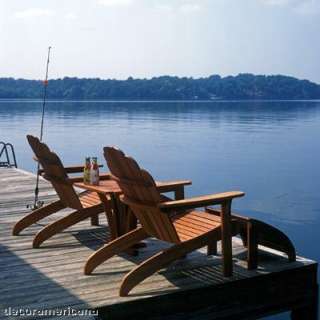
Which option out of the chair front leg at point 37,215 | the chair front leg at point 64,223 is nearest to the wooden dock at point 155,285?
the chair front leg at point 64,223

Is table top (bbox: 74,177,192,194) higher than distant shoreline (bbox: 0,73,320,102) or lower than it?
lower

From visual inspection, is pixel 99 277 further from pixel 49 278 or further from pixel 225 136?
pixel 225 136

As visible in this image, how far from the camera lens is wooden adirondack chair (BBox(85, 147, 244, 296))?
15.2ft

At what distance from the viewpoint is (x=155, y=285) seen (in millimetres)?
4844

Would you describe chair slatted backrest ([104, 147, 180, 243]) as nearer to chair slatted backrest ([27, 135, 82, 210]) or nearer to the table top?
the table top

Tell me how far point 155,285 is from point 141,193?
78cm

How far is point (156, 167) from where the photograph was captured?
27734 millimetres

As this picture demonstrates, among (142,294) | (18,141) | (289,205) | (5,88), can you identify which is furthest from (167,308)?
(5,88)

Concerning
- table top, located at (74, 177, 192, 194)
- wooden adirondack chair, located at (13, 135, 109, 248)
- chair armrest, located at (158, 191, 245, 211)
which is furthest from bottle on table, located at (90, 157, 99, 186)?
chair armrest, located at (158, 191, 245, 211)

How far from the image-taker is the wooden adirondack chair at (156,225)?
4.64m

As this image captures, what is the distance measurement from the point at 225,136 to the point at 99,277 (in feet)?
140

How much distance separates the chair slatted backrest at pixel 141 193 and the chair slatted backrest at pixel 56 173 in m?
1.01

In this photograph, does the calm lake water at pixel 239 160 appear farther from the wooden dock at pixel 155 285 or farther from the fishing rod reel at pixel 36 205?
the fishing rod reel at pixel 36 205

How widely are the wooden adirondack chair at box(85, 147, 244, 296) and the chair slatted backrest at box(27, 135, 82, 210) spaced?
98 cm
